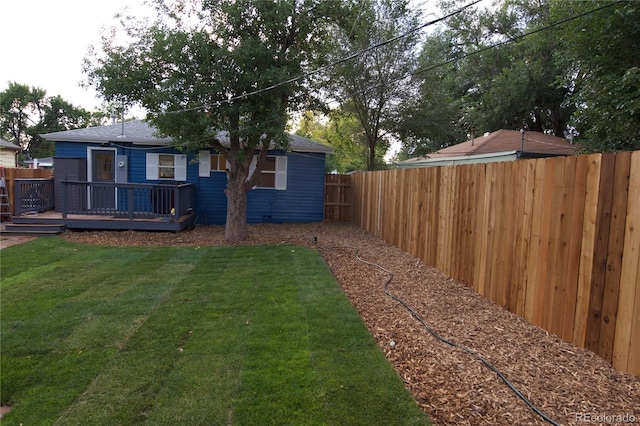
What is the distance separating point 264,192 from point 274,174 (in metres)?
0.72

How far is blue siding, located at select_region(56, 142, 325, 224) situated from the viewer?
12.9 meters

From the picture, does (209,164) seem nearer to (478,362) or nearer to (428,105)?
(428,105)

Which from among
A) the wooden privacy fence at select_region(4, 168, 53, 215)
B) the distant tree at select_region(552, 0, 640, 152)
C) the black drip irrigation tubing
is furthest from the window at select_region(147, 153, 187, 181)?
the distant tree at select_region(552, 0, 640, 152)

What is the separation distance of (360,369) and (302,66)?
759 cm

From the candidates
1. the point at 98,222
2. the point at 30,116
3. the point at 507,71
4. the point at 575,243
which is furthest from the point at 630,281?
the point at 30,116

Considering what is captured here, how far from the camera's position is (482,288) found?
5.18m

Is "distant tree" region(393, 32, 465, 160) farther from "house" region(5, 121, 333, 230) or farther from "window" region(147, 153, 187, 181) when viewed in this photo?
"window" region(147, 153, 187, 181)

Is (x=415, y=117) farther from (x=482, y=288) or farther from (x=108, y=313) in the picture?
(x=108, y=313)

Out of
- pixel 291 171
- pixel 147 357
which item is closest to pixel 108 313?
pixel 147 357

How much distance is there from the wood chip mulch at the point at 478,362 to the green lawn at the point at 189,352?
256 millimetres

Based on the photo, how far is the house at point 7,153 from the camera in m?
24.8

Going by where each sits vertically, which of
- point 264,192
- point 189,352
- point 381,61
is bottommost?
point 189,352

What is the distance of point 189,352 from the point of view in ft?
12.1

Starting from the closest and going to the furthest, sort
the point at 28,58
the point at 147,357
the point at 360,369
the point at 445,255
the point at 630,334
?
the point at 630,334 → the point at 360,369 → the point at 147,357 → the point at 445,255 → the point at 28,58
